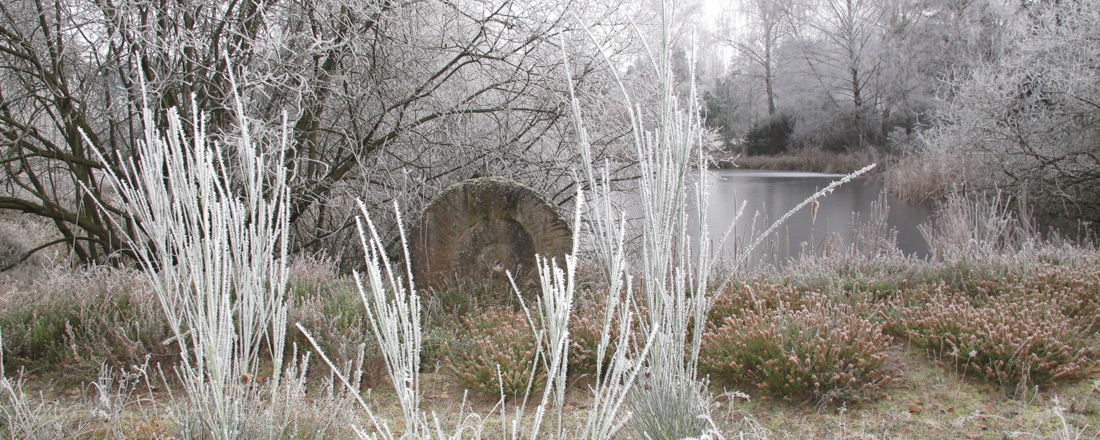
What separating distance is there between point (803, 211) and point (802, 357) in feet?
36.6

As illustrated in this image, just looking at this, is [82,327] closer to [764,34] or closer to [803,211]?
[803,211]

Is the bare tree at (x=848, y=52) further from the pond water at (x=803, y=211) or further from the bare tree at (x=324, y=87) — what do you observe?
the bare tree at (x=324, y=87)

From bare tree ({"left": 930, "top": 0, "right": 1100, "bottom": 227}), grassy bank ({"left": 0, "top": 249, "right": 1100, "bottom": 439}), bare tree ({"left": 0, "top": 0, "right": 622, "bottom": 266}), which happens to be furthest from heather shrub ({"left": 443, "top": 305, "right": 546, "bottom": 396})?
bare tree ({"left": 930, "top": 0, "right": 1100, "bottom": 227})

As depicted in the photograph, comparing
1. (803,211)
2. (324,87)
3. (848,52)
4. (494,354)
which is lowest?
(803,211)

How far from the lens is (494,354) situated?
3145 mm

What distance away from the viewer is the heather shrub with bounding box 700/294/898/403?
2.97 meters

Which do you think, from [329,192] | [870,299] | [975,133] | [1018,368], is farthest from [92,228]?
[975,133]

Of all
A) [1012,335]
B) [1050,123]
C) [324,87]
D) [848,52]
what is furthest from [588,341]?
[848,52]

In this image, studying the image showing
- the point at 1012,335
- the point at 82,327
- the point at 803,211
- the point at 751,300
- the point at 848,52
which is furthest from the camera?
the point at 848,52

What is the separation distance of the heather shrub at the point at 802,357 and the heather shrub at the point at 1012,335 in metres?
0.31

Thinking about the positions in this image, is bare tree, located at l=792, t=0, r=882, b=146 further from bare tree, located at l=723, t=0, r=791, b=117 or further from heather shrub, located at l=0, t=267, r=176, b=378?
heather shrub, located at l=0, t=267, r=176, b=378

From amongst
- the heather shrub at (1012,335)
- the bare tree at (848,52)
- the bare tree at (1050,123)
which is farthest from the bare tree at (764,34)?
the heather shrub at (1012,335)

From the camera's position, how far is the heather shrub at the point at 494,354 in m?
3.06

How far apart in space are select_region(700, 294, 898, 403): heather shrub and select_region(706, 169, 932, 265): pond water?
10.9ft
